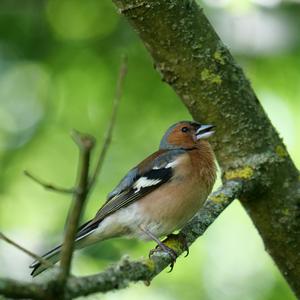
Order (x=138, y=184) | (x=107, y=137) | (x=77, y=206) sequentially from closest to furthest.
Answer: (x=77, y=206), (x=107, y=137), (x=138, y=184)

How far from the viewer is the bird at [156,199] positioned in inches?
190

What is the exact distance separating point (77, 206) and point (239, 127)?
8.67 feet

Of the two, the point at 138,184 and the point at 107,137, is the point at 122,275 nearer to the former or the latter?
the point at 107,137

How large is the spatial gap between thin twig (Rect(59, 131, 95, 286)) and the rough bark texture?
230cm

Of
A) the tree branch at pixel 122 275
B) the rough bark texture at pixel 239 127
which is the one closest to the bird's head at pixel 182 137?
the rough bark texture at pixel 239 127

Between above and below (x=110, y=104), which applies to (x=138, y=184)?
below

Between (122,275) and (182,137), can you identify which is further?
(182,137)

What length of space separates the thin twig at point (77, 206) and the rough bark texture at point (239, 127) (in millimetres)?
2296

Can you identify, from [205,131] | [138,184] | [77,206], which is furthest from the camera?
[138,184]

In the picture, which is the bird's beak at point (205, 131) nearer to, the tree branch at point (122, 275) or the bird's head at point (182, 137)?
the bird's head at point (182, 137)

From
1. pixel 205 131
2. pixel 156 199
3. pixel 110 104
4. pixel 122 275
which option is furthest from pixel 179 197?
pixel 110 104

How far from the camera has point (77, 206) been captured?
7.29ft

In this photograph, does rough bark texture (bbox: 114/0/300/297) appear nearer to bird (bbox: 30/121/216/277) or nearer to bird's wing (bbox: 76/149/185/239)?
bird (bbox: 30/121/216/277)

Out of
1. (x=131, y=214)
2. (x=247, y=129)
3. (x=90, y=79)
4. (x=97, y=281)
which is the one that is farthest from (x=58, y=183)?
(x=97, y=281)
